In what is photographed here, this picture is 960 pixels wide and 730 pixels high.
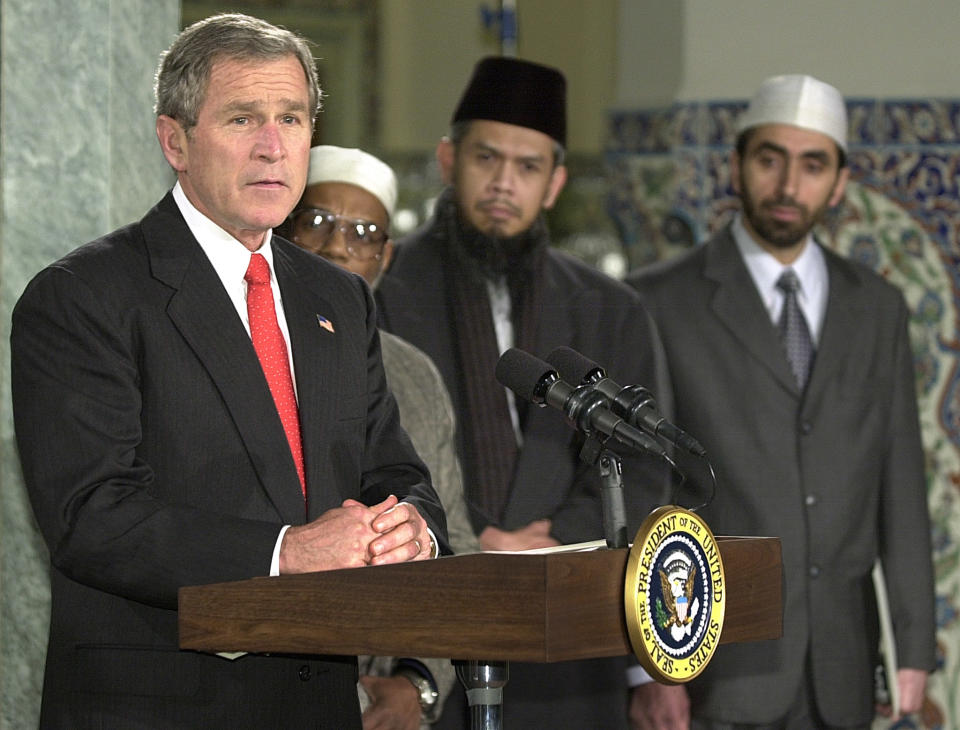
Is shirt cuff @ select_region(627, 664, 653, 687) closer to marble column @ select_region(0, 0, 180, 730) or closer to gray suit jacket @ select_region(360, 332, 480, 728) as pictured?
gray suit jacket @ select_region(360, 332, 480, 728)

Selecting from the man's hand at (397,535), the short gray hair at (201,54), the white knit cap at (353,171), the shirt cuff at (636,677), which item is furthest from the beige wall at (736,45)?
the man's hand at (397,535)

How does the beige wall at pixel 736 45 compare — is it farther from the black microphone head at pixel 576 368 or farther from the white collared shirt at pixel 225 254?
the black microphone head at pixel 576 368

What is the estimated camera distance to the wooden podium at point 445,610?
6.08 feet

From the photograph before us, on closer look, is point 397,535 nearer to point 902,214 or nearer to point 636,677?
point 636,677

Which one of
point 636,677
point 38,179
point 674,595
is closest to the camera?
point 674,595

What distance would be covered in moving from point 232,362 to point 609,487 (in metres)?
0.61

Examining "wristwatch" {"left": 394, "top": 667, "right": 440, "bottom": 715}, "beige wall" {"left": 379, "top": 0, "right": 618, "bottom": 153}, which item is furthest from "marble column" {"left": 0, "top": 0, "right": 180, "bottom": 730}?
"beige wall" {"left": 379, "top": 0, "right": 618, "bottom": 153}

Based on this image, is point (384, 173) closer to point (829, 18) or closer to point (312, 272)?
point (312, 272)

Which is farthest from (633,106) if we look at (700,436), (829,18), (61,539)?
(61,539)

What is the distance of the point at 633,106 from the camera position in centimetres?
474

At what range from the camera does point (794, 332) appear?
427 centimetres

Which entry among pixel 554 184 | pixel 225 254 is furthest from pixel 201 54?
pixel 554 184

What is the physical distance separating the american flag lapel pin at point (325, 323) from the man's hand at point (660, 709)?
181 cm

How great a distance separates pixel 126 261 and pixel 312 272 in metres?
0.34
